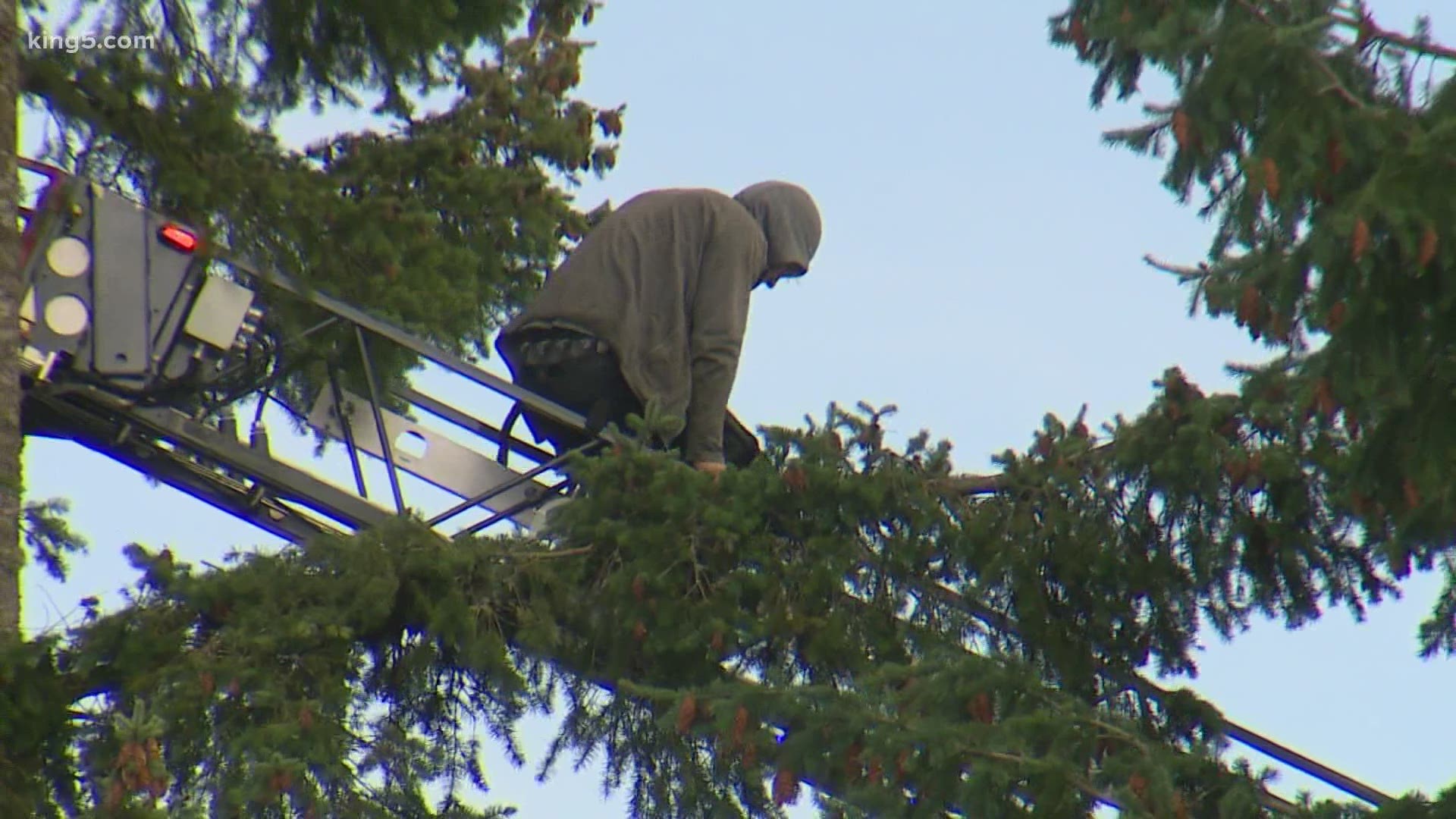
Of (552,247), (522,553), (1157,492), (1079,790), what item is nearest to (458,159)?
(552,247)

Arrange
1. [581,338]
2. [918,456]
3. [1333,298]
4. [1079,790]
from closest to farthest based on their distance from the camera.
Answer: [1333,298]
[1079,790]
[918,456]
[581,338]

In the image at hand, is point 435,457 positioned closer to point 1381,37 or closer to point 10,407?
point 10,407

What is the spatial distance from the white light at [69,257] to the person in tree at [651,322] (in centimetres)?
155

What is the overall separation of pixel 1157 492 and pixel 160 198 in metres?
3.79

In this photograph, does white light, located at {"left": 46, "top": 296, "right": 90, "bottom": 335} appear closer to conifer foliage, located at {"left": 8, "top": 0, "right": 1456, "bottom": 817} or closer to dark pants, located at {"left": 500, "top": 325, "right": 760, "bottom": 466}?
conifer foliage, located at {"left": 8, "top": 0, "right": 1456, "bottom": 817}

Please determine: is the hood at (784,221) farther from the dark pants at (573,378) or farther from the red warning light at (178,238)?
the red warning light at (178,238)

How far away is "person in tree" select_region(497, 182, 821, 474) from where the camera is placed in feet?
28.2

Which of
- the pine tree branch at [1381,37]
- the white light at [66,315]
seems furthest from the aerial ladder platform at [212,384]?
the pine tree branch at [1381,37]

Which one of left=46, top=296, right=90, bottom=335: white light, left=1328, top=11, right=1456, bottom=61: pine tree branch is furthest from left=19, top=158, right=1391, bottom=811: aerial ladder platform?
left=1328, top=11, right=1456, bottom=61: pine tree branch

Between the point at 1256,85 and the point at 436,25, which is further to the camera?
the point at 436,25

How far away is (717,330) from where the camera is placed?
869 centimetres

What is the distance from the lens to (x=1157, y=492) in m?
7.86

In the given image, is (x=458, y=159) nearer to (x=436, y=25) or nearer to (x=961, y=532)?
(x=436, y=25)

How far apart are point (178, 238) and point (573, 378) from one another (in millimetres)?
1490
